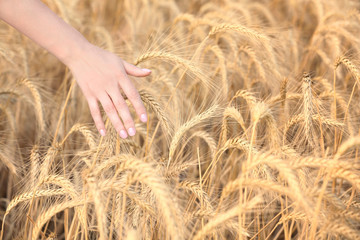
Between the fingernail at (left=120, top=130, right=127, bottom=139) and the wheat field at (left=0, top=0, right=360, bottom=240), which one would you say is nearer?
the wheat field at (left=0, top=0, right=360, bottom=240)

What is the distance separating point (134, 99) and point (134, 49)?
1.35m

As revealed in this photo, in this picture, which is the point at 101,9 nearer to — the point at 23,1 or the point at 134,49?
the point at 134,49

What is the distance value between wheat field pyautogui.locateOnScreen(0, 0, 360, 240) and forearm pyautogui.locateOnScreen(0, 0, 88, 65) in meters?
0.34

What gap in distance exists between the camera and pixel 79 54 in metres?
1.35

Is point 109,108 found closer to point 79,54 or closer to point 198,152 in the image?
point 79,54

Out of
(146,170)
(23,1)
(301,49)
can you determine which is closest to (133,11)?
(301,49)

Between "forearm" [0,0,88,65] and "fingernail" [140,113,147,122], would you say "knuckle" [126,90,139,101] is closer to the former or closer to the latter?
"fingernail" [140,113,147,122]

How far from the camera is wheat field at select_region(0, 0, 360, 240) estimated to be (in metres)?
1.14

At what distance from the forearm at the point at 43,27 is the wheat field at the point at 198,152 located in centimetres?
34

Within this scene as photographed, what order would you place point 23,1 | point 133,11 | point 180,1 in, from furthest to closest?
1. point 180,1
2. point 133,11
3. point 23,1

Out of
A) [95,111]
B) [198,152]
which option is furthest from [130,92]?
[198,152]

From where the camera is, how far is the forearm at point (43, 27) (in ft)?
4.37

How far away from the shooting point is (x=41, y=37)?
1353mm

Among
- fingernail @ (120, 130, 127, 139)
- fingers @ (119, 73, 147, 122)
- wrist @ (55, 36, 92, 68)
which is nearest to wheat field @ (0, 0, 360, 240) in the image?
fingernail @ (120, 130, 127, 139)
